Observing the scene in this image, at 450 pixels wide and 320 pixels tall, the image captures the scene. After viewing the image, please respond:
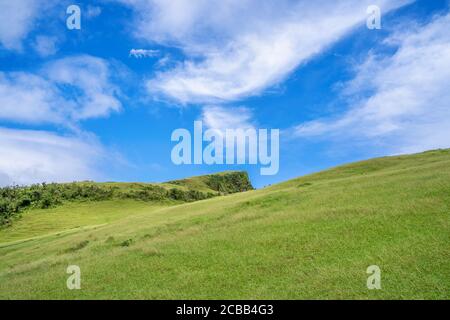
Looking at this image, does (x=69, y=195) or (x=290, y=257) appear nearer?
(x=290, y=257)

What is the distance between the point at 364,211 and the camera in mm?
21750

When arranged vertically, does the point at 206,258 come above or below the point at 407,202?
below

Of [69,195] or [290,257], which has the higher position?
A: [69,195]

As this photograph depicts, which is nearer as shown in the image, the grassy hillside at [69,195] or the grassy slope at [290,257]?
the grassy slope at [290,257]

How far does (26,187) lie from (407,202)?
107998mm

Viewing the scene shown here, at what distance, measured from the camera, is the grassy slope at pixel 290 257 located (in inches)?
544

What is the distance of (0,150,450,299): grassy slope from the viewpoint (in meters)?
13.8

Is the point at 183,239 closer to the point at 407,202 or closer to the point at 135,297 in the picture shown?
the point at 135,297

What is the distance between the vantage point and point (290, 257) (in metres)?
16.8

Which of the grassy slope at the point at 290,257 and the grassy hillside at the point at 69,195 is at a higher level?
the grassy hillside at the point at 69,195
